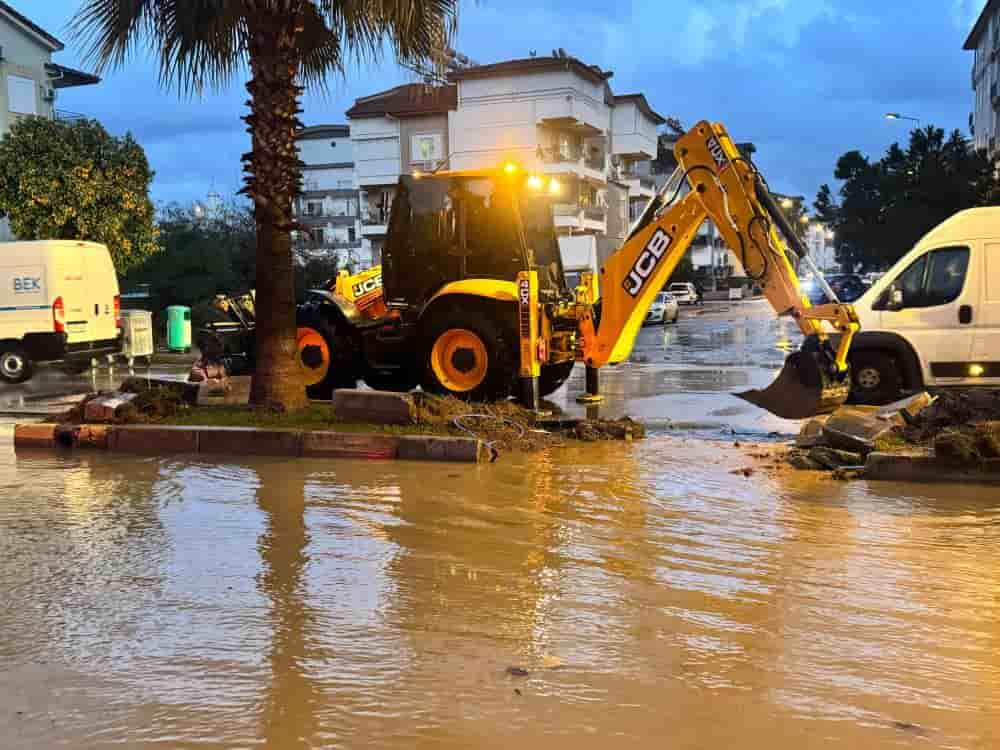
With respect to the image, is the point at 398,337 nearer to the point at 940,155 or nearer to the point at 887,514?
the point at 887,514

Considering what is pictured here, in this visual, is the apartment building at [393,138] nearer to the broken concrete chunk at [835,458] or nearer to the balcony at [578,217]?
the balcony at [578,217]

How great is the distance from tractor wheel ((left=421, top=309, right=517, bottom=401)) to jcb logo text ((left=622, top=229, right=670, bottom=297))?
148 cm

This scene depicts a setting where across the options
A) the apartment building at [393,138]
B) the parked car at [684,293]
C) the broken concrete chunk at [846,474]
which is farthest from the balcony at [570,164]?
the broken concrete chunk at [846,474]

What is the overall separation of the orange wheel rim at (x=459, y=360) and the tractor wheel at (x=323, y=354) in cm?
167

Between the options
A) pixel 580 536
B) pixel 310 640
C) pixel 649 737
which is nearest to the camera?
pixel 649 737

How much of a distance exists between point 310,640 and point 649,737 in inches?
68.4

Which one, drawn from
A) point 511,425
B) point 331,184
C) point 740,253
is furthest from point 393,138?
point 511,425

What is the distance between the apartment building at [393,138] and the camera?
56.2m

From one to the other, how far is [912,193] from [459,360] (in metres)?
32.6

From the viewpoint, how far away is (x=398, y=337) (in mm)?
12438

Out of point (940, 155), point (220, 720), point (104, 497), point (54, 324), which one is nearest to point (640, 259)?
point (104, 497)

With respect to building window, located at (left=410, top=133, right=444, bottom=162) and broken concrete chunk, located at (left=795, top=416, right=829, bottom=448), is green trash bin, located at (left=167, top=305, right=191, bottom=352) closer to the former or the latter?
broken concrete chunk, located at (left=795, top=416, right=829, bottom=448)

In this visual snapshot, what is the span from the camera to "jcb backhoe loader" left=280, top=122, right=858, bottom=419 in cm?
1021

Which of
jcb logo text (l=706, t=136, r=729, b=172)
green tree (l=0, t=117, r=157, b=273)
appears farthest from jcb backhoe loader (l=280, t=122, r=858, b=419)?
green tree (l=0, t=117, r=157, b=273)
